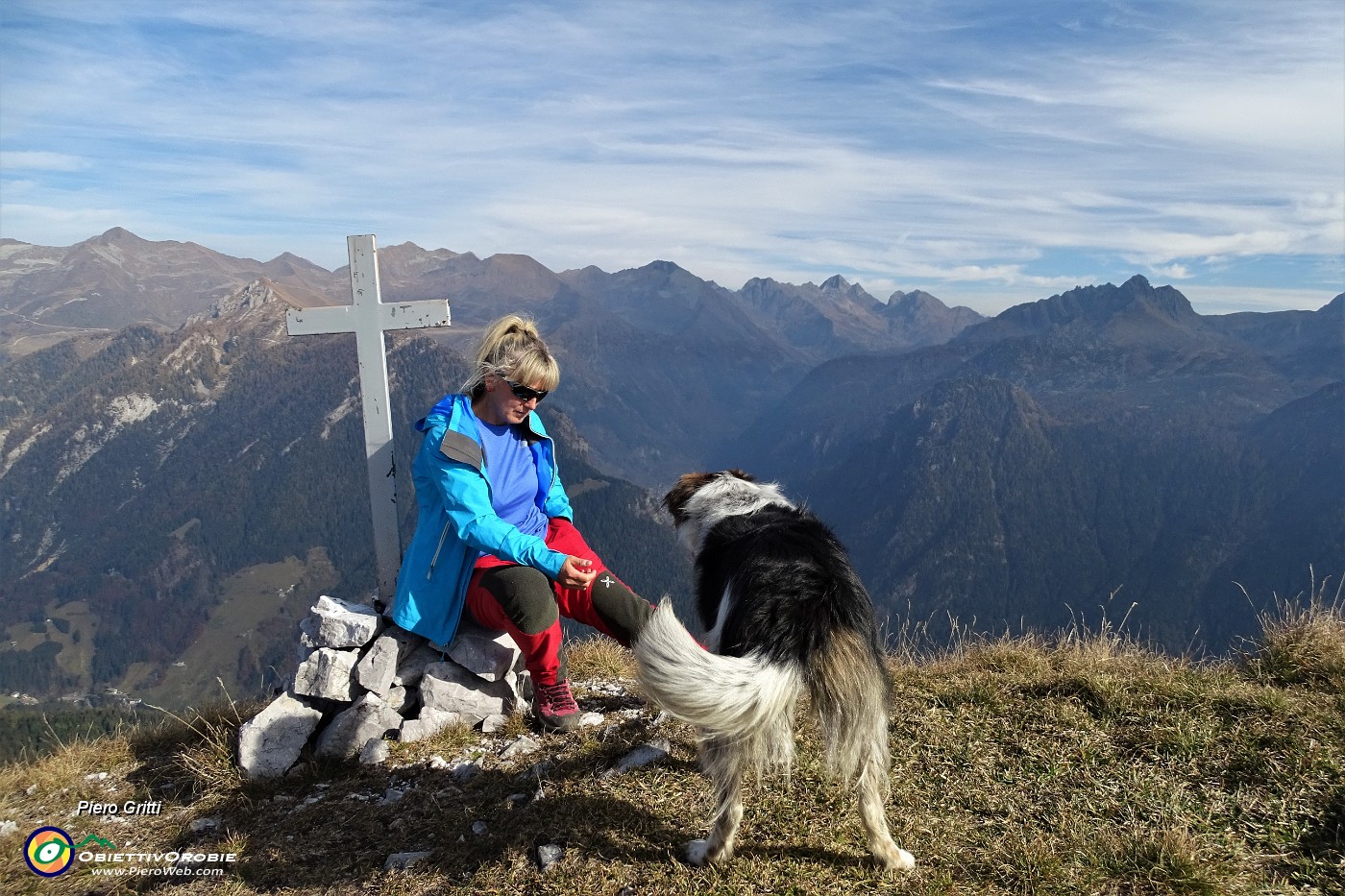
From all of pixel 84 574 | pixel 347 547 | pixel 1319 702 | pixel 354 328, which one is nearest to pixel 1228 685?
pixel 1319 702

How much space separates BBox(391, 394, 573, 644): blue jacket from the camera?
5.23 meters

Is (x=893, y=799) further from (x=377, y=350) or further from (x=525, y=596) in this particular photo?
(x=377, y=350)

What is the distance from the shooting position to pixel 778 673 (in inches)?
147

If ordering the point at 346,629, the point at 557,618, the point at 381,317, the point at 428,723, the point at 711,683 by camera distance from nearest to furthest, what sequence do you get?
the point at 711,683
the point at 557,618
the point at 428,723
the point at 346,629
the point at 381,317

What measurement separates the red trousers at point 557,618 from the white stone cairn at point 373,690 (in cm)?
53

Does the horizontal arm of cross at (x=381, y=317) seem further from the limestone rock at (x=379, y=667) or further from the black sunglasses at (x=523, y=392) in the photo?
the limestone rock at (x=379, y=667)

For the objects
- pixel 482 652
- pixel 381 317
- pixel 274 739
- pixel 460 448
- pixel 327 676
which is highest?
pixel 381 317

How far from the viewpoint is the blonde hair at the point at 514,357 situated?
5410 mm

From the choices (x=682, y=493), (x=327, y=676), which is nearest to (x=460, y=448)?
(x=682, y=493)

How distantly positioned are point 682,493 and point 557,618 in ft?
4.55

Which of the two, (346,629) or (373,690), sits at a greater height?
(346,629)

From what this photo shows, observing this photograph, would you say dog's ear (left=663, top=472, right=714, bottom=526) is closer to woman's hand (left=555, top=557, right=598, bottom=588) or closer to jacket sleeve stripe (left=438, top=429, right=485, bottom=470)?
woman's hand (left=555, top=557, right=598, bottom=588)

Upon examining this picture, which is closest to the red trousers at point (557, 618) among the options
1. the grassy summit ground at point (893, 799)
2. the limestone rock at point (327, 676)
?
the grassy summit ground at point (893, 799)

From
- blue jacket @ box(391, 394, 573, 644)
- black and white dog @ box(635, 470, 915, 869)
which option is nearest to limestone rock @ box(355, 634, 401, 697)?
blue jacket @ box(391, 394, 573, 644)
